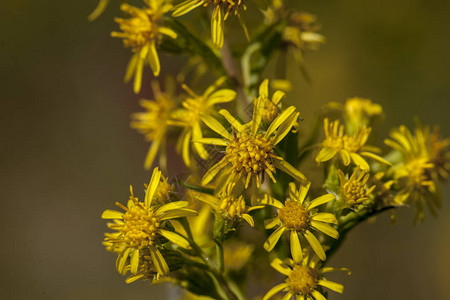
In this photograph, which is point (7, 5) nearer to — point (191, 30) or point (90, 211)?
point (90, 211)

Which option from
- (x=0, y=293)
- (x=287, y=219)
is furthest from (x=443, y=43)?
(x=0, y=293)

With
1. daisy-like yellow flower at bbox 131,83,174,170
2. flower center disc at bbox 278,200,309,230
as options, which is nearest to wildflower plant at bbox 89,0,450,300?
flower center disc at bbox 278,200,309,230

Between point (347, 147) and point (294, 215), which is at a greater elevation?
point (347, 147)

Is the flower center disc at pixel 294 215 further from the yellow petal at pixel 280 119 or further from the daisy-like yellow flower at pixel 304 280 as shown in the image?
the yellow petal at pixel 280 119

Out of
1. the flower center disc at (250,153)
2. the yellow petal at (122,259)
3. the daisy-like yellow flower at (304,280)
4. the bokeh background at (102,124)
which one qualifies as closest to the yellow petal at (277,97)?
the flower center disc at (250,153)

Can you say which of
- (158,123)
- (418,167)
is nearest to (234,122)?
(158,123)

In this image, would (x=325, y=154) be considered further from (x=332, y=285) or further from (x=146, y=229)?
(x=146, y=229)

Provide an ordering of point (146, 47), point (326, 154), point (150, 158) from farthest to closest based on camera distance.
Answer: point (150, 158) < point (146, 47) < point (326, 154)
